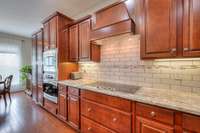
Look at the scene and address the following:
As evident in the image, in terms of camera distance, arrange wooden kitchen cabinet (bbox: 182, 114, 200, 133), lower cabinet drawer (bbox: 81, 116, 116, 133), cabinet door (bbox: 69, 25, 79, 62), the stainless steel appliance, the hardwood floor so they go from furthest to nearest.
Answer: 1. the stainless steel appliance
2. cabinet door (bbox: 69, 25, 79, 62)
3. the hardwood floor
4. lower cabinet drawer (bbox: 81, 116, 116, 133)
5. wooden kitchen cabinet (bbox: 182, 114, 200, 133)

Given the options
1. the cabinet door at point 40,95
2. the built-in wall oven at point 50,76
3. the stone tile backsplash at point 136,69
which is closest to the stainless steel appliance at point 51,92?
the built-in wall oven at point 50,76

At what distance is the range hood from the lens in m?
1.79

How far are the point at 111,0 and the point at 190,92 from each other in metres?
2.29

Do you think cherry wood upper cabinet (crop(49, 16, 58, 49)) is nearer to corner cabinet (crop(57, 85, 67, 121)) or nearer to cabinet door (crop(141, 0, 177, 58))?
corner cabinet (crop(57, 85, 67, 121))

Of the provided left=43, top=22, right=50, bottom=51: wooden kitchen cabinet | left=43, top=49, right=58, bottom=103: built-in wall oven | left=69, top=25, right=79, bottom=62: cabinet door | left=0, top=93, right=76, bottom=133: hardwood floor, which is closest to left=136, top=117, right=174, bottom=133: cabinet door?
left=0, top=93, right=76, bottom=133: hardwood floor

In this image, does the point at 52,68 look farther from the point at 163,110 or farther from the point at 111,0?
the point at 163,110

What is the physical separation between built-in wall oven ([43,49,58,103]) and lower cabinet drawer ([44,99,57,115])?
0.39 feet

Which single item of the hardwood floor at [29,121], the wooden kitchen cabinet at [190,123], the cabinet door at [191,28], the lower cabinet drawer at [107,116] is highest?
the cabinet door at [191,28]

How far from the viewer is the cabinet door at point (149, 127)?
1.25 meters

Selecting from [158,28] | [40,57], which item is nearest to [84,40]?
[158,28]

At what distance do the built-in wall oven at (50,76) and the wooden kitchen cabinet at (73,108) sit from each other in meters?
0.59

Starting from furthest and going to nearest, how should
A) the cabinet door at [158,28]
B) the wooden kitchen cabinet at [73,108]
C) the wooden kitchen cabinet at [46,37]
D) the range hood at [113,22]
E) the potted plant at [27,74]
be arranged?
the potted plant at [27,74] < the wooden kitchen cabinet at [46,37] < the wooden kitchen cabinet at [73,108] < the range hood at [113,22] < the cabinet door at [158,28]

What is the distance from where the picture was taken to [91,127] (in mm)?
2107

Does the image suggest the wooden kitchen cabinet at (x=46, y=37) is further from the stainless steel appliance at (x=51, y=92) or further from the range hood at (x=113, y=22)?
the range hood at (x=113, y=22)
